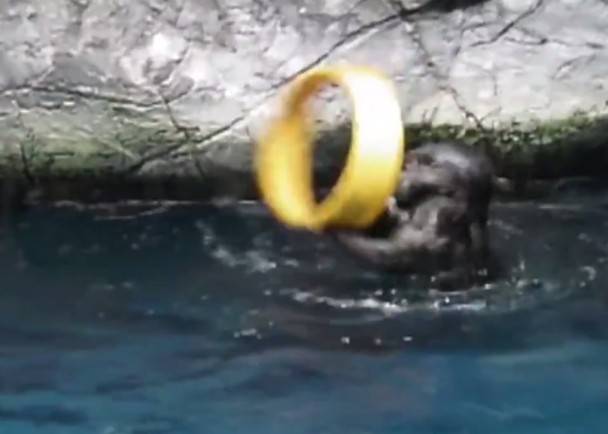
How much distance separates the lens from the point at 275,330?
16.0 feet

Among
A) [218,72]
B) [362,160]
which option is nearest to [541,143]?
[218,72]

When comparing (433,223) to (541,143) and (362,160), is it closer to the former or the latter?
(362,160)

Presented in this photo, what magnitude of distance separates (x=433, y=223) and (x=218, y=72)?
136cm

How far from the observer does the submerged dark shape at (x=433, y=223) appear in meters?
4.93

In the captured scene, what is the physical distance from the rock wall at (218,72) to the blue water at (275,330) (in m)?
0.22

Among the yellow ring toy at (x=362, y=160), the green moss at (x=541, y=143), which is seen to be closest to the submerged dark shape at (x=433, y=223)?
the yellow ring toy at (x=362, y=160)

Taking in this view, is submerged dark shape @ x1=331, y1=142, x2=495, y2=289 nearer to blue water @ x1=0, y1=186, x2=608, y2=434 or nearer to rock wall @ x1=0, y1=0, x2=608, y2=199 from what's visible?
blue water @ x1=0, y1=186, x2=608, y2=434

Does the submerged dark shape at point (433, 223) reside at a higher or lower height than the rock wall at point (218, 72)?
lower

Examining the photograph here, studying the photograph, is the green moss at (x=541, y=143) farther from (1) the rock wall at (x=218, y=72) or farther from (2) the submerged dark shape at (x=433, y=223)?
(2) the submerged dark shape at (x=433, y=223)

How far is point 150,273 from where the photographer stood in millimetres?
5352

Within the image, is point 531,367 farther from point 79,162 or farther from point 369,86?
point 79,162

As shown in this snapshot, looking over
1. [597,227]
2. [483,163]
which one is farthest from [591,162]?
[483,163]

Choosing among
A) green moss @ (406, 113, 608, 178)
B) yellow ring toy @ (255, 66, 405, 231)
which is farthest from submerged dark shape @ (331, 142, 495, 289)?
A: green moss @ (406, 113, 608, 178)

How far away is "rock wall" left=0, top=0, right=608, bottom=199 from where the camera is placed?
19.5 feet
